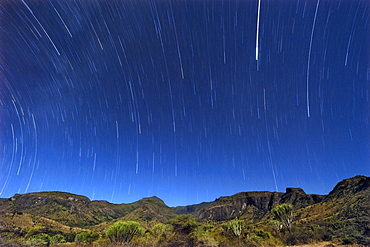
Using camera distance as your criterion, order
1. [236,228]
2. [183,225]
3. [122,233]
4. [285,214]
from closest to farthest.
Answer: [122,233], [236,228], [183,225], [285,214]

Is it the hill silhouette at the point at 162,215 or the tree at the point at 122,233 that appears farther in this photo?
the hill silhouette at the point at 162,215

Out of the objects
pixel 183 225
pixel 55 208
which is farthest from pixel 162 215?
pixel 183 225

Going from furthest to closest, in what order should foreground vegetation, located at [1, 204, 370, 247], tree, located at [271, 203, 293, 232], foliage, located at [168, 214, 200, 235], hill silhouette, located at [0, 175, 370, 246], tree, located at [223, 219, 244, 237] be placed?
hill silhouette, located at [0, 175, 370, 246]
tree, located at [271, 203, 293, 232]
foliage, located at [168, 214, 200, 235]
tree, located at [223, 219, 244, 237]
foreground vegetation, located at [1, 204, 370, 247]

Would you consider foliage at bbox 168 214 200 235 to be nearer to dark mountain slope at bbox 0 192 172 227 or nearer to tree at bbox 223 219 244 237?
tree at bbox 223 219 244 237

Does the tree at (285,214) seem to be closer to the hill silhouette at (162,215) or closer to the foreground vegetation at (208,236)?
the foreground vegetation at (208,236)

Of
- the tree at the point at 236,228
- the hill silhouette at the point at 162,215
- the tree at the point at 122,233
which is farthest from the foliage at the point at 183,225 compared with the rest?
the hill silhouette at the point at 162,215

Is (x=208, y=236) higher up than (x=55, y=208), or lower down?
lower down

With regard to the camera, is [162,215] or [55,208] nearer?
[55,208]

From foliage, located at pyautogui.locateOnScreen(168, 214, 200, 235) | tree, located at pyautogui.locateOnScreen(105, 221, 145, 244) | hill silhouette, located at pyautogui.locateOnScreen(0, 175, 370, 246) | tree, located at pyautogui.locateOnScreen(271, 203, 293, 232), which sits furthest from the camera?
hill silhouette, located at pyautogui.locateOnScreen(0, 175, 370, 246)

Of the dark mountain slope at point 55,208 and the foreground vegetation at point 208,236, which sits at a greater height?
the dark mountain slope at point 55,208

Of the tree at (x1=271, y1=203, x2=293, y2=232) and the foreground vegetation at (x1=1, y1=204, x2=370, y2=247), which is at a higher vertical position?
the tree at (x1=271, y1=203, x2=293, y2=232)

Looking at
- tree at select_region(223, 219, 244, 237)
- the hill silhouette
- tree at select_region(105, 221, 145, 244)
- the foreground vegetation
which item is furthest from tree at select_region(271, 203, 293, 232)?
tree at select_region(105, 221, 145, 244)

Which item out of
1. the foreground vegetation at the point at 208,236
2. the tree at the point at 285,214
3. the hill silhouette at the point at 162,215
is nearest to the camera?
the foreground vegetation at the point at 208,236

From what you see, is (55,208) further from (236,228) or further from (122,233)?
(236,228)
